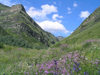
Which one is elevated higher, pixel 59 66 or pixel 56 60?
pixel 56 60

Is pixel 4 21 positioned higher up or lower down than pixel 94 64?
higher up

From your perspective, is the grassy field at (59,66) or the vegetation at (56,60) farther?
the vegetation at (56,60)

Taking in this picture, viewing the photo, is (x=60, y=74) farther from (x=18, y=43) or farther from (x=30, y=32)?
(x=30, y=32)

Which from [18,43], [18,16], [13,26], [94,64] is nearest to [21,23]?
[13,26]

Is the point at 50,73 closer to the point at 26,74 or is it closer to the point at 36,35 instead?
the point at 26,74

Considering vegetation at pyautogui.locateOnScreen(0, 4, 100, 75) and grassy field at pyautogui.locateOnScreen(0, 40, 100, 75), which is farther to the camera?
vegetation at pyautogui.locateOnScreen(0, 4, 100, 75)

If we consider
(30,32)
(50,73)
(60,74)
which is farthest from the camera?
(30,32)

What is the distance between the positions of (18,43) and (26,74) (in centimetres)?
5079

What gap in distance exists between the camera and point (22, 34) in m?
164

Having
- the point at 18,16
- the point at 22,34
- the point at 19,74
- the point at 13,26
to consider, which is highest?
the point at 18,16

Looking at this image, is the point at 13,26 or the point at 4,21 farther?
the point at 4,21

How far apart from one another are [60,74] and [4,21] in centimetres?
19327

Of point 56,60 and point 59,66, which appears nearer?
point 56,60

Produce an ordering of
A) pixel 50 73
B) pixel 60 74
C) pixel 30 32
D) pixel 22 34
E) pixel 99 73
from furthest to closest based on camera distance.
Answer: pixel 30 32, pixel 22 34, pixel 50 73, pixel 60 74, pixel 99 73
